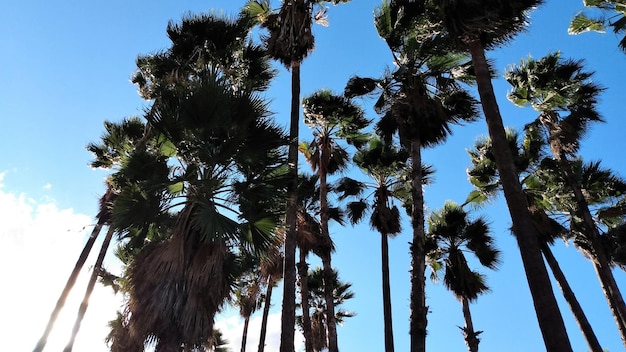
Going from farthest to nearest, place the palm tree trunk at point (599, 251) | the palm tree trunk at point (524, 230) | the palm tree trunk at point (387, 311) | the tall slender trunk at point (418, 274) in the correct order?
1. the palm tree trunk at point (387, 311)
2. the palm tree trunk at point (599, 251)
3. the tall slender trunk at point (418, 274)
4. the palm tree trunk at point (524, 230)

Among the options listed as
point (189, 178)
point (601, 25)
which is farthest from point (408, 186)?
point (189, 178)

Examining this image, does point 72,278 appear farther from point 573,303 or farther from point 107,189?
point 573,303

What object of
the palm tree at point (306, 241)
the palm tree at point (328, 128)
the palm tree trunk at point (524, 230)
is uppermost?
the palm tree at point (328, 128)

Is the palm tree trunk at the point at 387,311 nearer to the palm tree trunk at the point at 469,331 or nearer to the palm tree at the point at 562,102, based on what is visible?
the palm tree trunk at the point at 469,331

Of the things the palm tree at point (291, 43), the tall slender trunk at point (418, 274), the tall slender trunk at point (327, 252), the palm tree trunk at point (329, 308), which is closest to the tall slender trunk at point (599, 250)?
the tall slender trunk at point (418, 274)

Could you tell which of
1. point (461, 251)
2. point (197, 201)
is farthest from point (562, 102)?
point (197, 201)

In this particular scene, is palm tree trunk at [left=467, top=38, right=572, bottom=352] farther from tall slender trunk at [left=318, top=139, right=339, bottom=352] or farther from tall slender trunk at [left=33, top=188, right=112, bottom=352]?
tall slender trunk at [left=33, top=188, right=112, bottom=352]

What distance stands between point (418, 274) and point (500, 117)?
4.68 metres

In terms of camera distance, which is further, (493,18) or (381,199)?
(381,199)

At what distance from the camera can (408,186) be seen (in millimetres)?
17562

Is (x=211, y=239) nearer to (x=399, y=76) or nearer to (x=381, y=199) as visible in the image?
(x=399, y=76)

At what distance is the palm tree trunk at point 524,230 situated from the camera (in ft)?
18.3

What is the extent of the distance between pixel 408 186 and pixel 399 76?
5647 mm

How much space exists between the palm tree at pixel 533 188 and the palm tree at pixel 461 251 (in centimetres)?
154
